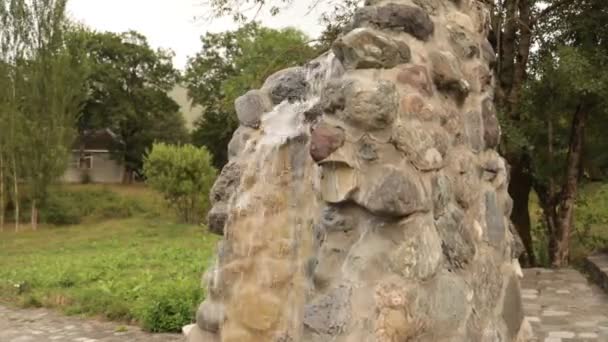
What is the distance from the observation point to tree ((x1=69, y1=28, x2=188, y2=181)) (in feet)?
103

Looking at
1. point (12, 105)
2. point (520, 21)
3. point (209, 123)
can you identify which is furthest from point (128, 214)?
point (520, 21)

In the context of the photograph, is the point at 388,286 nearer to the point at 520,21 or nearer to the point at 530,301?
the point at 530,301

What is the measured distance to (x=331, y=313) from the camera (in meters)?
2.67

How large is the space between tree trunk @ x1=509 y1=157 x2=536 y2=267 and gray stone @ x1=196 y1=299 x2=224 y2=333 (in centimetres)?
701

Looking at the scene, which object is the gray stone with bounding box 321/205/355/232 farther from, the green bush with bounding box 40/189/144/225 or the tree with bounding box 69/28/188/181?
the tree with bounding box 69/28/188/181

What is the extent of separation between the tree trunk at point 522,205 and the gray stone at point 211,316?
7.01 metres

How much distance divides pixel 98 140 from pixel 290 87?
33.0m

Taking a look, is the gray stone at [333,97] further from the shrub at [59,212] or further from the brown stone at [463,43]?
the shrub at [59,212]

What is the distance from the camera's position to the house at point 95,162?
3444 centimetres

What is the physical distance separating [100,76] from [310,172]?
98.2 feet

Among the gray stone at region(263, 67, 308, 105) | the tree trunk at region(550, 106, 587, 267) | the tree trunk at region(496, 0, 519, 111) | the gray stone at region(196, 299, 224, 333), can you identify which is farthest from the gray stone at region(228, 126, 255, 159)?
the tree trunk at region(550, 106, 587, 267)

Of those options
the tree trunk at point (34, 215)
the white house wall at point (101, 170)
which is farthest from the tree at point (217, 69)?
the tree trunk at point (34, 215)

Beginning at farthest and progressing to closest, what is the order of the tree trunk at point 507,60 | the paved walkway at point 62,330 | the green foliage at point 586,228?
1. the green foliage at point 586,228
2. the tree trunk at point 507,60
3. the paved walkway at point 62,330

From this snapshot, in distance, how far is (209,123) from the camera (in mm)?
30375
